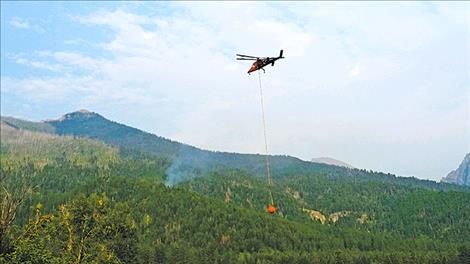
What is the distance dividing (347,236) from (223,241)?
151 ft

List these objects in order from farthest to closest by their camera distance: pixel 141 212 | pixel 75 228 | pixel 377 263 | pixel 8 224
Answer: pixel 141 212, pixel 377 263, pixel 75 228, pixel 8 224

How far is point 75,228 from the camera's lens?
79.1 m

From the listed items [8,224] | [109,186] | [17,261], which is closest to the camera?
[8,224]

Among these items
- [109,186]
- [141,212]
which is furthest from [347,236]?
[109,186]

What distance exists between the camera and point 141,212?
174500 mm

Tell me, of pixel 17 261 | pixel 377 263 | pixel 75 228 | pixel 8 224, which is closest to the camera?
pixel 8 224

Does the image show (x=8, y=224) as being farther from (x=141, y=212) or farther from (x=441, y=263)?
(x=141, y=212)

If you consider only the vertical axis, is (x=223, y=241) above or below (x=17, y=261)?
below

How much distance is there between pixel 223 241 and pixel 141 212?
32.7 metres

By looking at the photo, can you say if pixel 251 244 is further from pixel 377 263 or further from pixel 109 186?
pixel 109 186

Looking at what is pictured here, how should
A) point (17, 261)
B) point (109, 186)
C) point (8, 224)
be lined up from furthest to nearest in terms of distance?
1. point (109, 186)
2. point (17, 261)
3. point (8, 224)

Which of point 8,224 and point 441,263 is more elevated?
point 8,224

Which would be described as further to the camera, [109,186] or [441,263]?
[109,186]

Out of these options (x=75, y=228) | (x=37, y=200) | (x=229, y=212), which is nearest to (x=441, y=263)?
(x=229, y=212)
